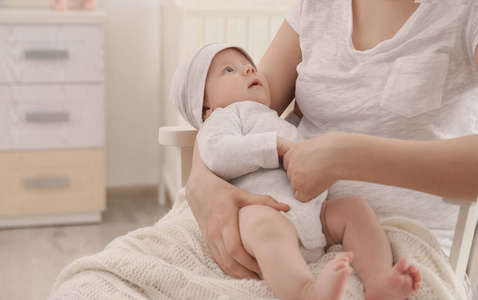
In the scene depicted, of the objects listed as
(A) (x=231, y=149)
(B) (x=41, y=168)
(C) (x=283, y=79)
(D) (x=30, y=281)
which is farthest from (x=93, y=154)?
(A) (x=231, y=149)

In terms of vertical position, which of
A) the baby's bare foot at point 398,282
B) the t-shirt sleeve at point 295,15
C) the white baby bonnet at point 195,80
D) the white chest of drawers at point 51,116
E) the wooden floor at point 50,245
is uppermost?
the t-shirt sleeve at point 295,15

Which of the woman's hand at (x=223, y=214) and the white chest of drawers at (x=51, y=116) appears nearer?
the woman's hand at (x=223, y=214)

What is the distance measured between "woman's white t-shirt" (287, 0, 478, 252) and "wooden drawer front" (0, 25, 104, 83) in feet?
5.26

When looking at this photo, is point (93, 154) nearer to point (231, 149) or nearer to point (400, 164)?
point (231, 149)

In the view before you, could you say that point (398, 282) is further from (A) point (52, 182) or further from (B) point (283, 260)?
(A) point (52, 182)

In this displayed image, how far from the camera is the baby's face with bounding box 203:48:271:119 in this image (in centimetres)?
108

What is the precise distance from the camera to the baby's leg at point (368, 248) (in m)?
0.74

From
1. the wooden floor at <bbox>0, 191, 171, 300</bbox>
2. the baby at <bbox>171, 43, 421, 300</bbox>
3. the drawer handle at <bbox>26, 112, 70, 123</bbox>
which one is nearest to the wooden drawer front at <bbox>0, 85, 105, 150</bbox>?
the drawer handle at <bbox>26, 112, 70, 123</bbox>

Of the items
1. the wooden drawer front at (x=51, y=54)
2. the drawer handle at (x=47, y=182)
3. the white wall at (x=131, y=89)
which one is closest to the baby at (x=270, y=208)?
the wooden drawer front at (x=51, y=54)

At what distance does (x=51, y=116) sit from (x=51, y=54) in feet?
0.85

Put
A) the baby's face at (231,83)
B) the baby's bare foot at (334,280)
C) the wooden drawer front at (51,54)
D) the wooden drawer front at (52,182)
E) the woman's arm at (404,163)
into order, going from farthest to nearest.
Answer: the wooden drawer front at (52,182), the wooden drawer front at (51,54), the baby's face at (231,83), the woman's arm at (404,163), the baby's bare foot at (334,280)

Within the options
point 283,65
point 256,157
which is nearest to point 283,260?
point 256,157

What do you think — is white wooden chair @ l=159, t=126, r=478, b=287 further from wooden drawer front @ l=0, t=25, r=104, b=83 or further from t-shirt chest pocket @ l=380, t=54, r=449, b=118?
wooden drawer front @ l=0, t=25, r=104, b=83

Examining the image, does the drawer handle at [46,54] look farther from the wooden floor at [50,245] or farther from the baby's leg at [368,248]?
the baby's leg at [368,248]
